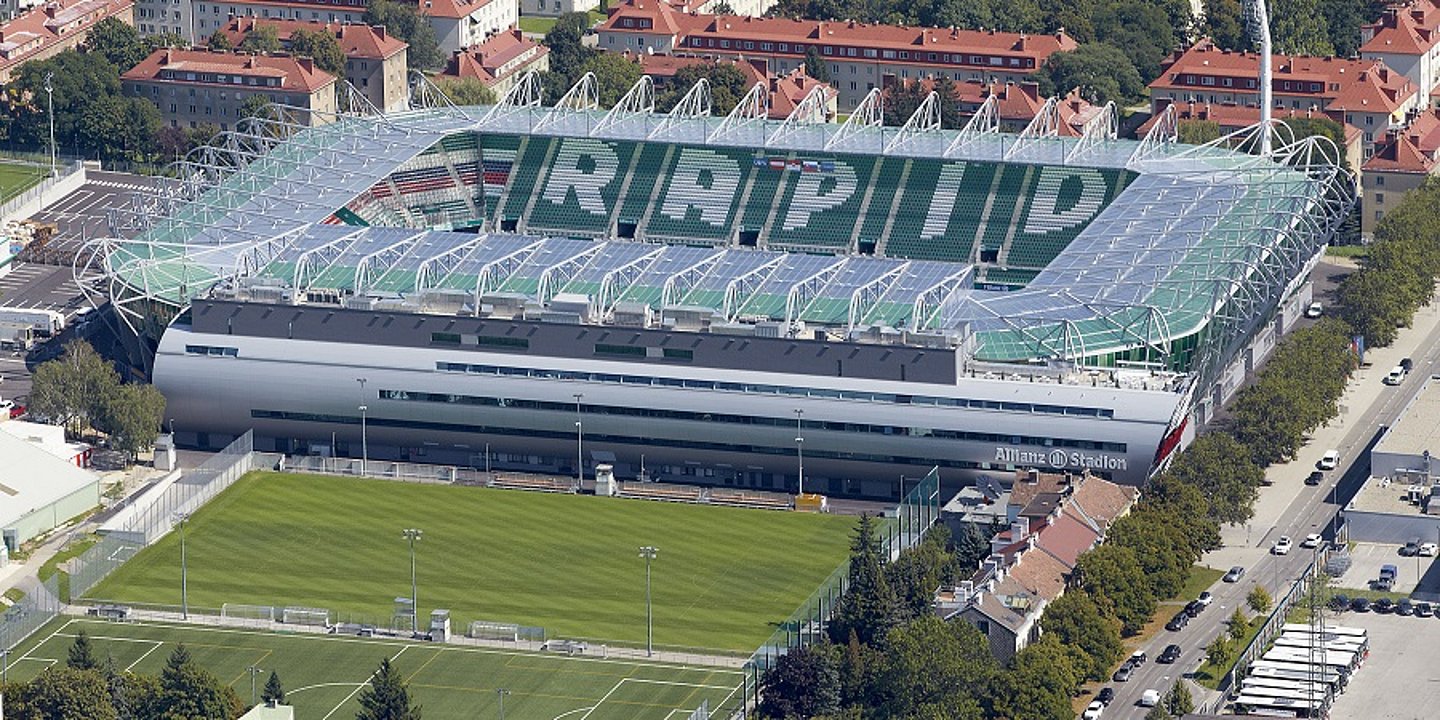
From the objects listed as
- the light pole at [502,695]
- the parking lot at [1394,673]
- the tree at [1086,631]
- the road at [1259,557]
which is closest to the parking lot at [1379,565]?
the road at [1259,557]

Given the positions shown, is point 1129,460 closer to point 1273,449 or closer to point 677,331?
point 1273,449

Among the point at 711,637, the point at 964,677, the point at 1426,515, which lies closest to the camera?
the point at 964,677

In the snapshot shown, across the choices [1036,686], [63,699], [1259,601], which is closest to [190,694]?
[63,699]

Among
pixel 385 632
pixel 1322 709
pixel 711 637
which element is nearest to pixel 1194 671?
pixel 1322 709

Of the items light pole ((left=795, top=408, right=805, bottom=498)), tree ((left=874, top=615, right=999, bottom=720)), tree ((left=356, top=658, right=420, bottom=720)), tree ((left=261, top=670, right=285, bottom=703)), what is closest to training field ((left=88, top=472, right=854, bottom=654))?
light pole ((left=795, top=408, right=805, bottom=498))

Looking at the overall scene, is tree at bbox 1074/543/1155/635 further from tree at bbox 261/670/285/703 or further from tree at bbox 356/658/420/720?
tree at bbox 261/670/285/703

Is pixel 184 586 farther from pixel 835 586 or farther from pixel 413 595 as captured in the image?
pixel 835 586
